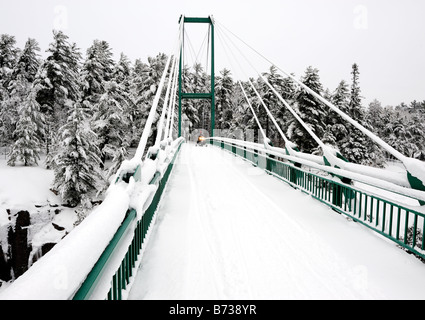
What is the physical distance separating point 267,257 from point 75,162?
840 inches

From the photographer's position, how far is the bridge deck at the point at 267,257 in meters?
2.91

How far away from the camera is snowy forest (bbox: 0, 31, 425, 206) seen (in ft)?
72.9

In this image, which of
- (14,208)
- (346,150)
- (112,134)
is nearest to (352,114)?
(346,150)

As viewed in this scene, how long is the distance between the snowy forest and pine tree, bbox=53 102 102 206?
71mm

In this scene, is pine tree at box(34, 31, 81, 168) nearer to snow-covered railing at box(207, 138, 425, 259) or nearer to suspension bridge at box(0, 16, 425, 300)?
snow-covered railing at box(207, 138, 425, 259)

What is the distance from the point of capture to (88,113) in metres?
34.2

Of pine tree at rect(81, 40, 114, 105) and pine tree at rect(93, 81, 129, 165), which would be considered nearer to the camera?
pine tree at rect(93, 81, 129, 165)

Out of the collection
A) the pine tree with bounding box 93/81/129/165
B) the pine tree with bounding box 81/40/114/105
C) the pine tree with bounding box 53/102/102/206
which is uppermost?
the pine tree with bounding box 81/40/114/105

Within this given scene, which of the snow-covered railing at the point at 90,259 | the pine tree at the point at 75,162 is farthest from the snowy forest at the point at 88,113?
the snow-covered railing at the point at 90,259

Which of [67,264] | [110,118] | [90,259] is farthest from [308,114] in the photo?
[67,264]

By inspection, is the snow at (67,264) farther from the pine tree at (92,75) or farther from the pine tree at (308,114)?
the pine tree at (92,75)

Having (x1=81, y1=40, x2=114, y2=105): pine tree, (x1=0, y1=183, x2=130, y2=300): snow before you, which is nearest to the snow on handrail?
(x1=0, y1=183, x2=130, y2=300): snow

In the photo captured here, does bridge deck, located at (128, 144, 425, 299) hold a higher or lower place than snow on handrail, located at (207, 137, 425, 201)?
lower

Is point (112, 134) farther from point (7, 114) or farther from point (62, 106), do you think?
point (7, 114)
